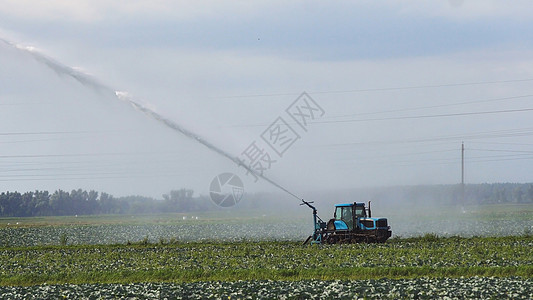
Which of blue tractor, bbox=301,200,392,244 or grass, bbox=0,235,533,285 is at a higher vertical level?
blue tractor, bbox=301,200,392,244

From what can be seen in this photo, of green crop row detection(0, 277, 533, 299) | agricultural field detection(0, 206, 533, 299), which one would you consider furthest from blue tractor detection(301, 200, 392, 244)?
green crop row detection(0, 277, 533, 299)

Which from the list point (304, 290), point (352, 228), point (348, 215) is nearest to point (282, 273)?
point (304, 290)

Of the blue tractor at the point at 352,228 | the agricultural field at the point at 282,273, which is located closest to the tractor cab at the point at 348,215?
the blue tractor at the point at 352,228

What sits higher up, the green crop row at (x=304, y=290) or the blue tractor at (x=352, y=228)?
the blue tractor at (x=352, y=228)

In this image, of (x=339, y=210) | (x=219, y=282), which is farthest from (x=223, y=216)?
(x=219, y=282)

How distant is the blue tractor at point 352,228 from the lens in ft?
165

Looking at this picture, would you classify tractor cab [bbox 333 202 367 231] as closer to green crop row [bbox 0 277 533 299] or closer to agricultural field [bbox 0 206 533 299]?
agricultural field [bbox 0 206 533 299]

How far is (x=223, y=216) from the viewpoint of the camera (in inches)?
6250

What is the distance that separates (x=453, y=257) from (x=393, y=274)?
6.63m

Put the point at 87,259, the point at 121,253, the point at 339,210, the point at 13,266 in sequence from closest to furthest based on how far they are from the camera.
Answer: the point at 13,266 → the point at 87,259 → the point at 121,253 → the point at 339,210

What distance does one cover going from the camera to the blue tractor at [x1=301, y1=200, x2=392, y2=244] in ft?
165

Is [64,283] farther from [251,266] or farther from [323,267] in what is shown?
[323,267]

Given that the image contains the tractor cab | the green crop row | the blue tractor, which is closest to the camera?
the green crop row

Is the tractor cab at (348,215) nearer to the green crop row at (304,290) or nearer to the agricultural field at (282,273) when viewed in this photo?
the agricultural field at (282,273)
